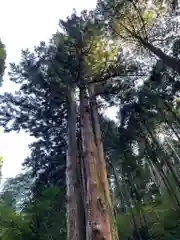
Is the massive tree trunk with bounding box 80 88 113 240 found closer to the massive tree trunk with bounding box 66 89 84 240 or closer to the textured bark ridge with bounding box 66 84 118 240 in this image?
the textured bark ridge with bounding box 66 84 118 240

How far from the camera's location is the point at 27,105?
8891 millimetres

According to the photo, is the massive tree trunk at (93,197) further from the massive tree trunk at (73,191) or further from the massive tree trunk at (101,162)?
the massive tree trunk at (73,191)

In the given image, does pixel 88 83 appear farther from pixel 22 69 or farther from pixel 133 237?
pixel 133 237

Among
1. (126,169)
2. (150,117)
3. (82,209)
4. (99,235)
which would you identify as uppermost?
(150,117)

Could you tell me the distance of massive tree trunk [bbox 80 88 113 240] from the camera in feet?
12.9

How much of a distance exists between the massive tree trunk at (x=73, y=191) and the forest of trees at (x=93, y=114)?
0.02m

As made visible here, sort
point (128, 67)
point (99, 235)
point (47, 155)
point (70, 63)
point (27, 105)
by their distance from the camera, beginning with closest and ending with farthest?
point (99, 235) → point (70, 63) → point (128, 67) → point (27, 105) → point (47, 155)

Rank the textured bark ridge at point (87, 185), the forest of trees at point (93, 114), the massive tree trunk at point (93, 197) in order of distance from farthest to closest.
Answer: the forest of trees at point (93, 114), the textured bark ridge at point (87, 185), the massive tree trunk at point (93, 197)

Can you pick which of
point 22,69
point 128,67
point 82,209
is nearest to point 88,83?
point 128,67

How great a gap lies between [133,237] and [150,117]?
4842mm

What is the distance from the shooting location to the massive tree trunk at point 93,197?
3.92m

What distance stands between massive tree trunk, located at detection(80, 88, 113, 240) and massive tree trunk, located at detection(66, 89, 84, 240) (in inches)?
27.4

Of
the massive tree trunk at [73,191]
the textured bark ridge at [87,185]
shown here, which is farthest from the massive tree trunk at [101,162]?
the massive tree trunk at [73,191]

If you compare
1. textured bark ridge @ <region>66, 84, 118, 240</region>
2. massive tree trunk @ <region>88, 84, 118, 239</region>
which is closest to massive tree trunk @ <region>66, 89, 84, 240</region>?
textured bark ridge @ <region>66, 84, 118, 240</region>
